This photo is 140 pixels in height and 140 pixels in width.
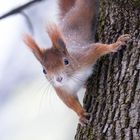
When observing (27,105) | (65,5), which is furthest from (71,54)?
(27,105)

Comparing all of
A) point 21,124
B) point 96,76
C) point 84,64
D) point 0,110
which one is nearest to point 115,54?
point 96,76

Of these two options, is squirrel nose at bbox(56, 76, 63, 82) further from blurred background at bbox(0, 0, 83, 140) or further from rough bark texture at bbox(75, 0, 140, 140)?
blurred background at bbox(0, 0, 83, 140)

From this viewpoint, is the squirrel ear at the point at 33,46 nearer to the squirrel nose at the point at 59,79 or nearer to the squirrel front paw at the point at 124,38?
the squirrel nose at the point at 59,79

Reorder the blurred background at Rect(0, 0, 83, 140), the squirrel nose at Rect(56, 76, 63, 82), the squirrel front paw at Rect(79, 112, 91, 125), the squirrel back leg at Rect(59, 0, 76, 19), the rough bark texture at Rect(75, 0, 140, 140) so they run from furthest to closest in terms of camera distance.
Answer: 1. the blurred background at Rect(0, 0, 83, 140)
2. the squirrel back leg at Rect(59, 0, 76, 19)
3. the squirrel nose at Rect(56, 76, 63, 82)
4. the squirrel front paw at Rect(79, 112, 91, 125)
5. the rough bark texture at Rect(75, 0, 140, 140)

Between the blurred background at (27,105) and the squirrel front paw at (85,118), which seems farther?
the blurred background at (27,105)

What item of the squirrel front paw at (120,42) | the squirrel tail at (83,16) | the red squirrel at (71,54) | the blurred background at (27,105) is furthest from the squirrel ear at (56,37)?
the blurred background at (27,105)

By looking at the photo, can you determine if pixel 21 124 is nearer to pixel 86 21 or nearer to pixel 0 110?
pixel 0 110

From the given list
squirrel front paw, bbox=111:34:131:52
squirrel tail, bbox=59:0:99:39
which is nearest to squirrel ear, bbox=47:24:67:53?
squirrel tail, bbox=59:0:99:39

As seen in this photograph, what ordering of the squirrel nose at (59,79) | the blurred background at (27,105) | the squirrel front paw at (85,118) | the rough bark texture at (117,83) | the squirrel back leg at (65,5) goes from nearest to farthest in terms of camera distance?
1. the rough bark texture at (117,83)
2. the squirrel front paw at (85,118)
3. the squirrel nose at (59,79)
4. the squirrel back leg at (65,5)
5. the blurred background at (27,105)
